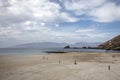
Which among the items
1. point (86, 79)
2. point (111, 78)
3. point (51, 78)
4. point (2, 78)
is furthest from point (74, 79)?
point (2, 78)

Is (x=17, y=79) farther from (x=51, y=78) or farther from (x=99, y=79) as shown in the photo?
(x=99, y=79)

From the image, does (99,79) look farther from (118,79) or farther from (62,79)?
(62,79)

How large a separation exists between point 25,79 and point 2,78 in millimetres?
3705

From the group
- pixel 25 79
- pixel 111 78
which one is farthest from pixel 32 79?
pixel 111 78

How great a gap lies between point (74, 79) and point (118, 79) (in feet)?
21.3

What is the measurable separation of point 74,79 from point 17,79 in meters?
8.32

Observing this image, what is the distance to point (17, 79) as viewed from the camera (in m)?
25.1

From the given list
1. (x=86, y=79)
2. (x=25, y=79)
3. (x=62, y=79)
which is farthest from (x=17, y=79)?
(x=86, y=79)

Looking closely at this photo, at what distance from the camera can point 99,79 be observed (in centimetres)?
2547

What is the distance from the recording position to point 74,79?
25375mm

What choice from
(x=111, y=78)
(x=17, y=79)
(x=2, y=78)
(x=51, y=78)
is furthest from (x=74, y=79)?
(x=2, y=78)

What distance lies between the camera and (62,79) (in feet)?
83.3

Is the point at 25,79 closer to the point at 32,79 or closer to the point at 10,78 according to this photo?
the point at 32,79

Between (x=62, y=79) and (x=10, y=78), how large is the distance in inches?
309
